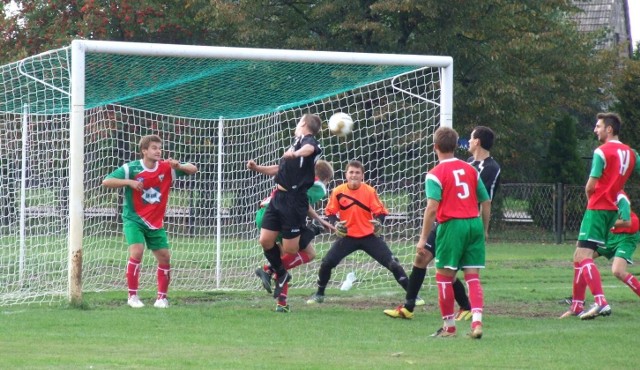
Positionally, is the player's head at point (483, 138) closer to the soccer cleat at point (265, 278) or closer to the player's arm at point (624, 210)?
the player's arm at point (624, 210)

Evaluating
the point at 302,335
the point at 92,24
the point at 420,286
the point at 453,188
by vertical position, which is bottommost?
the point at 302,335

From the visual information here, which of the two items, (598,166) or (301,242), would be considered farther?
(301,242)

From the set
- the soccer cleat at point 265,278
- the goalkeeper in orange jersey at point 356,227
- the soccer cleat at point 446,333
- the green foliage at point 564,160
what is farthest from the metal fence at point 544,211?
A: the soccer cleat at point 446,333

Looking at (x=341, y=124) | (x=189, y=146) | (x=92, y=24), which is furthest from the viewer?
(x=92, y=24)

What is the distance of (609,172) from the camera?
11.0m

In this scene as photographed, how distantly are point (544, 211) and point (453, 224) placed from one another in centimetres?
1714

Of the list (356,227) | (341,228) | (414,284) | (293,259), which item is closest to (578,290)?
(414,284)

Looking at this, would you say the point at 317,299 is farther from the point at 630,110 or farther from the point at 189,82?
the point at 630,110

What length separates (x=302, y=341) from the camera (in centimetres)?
921

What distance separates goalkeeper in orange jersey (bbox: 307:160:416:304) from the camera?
1215 cm

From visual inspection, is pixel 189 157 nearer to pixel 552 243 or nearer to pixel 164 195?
pixel 164 195

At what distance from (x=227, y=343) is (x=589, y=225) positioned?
409 centimetres

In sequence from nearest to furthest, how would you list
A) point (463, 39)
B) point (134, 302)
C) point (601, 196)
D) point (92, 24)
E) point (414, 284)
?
1. point (414, 284)
2. point (601, 196)
3. point (134, 302)
4. point (463, 39)
5. point (92, 24)

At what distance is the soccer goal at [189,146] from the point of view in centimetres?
1262
